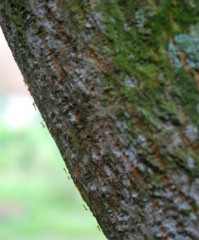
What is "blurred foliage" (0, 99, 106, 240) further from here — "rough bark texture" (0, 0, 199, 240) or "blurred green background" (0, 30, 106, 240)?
"rough bark texture" (0, 0, 199, 240)

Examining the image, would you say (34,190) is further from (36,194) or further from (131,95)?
(131,95)

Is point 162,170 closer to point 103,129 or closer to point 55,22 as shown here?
point 103,129

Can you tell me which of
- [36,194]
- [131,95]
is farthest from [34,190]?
[131,95]

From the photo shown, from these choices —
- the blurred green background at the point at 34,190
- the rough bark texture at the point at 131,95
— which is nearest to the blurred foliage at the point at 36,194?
the blurred green background at the point at 34,190

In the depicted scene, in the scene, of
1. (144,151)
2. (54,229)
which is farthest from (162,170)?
(54,229)

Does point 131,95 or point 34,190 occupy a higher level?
point 34,190

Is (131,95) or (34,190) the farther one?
(34,190)

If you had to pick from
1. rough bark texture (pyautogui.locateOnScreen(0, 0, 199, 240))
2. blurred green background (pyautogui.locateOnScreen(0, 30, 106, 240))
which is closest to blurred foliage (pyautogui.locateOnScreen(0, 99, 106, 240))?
blurred green background (pyautogui.locateOnScreen(0, 30, 106, 240))

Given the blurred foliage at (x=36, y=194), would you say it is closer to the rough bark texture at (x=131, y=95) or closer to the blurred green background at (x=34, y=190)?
the blurred green background at (x=34, y=190)
